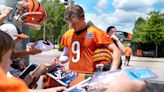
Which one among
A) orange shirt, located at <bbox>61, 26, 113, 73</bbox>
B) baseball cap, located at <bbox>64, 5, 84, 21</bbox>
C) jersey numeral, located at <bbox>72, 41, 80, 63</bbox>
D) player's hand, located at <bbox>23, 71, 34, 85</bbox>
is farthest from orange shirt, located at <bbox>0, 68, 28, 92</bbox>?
jersey numeral, located at <bbox>72, 41, 80, 63</bbox>

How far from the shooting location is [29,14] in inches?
160

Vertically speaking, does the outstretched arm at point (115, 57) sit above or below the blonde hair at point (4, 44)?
below

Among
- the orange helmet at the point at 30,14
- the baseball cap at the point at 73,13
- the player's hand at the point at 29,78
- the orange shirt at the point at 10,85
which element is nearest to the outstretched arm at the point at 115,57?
the baseball cap at the point at 73,13

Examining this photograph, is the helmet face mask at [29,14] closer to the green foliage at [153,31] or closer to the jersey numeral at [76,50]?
the jersey numeral at [76,50]

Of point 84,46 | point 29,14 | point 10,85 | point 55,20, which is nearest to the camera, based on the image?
point 10,85

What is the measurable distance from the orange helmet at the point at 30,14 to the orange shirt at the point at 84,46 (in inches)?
22.0

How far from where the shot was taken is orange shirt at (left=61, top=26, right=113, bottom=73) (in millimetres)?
4480

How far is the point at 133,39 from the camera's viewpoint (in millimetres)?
55594

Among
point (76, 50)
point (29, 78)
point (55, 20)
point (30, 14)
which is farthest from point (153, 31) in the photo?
point (29, 78)

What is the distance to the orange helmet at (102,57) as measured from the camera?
13.9 ft

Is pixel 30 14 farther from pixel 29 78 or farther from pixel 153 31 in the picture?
pixel 153 31

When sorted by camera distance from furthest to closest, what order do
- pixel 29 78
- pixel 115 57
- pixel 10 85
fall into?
pixel 115 57 → pixel 29 78 → pixel 10 85

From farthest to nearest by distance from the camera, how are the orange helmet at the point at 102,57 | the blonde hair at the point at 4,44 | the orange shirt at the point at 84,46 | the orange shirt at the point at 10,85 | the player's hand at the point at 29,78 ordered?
the orange shirt at the point at 84,46 → the orange helmet at the point at 102,57 → the player's hand at the point at 29,78 → the blonde hair at the point at 4,44 → the orange shirt at the point at 10,85

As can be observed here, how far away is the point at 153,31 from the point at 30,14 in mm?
51077
